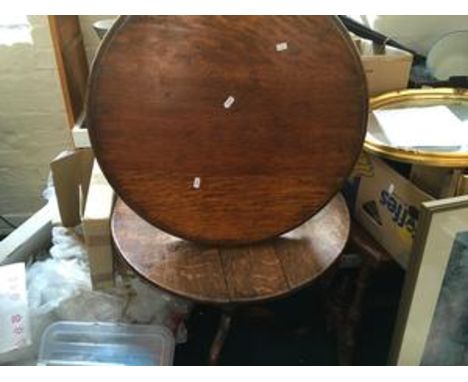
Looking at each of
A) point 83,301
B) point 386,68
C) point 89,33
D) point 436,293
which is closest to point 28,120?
point 89,33

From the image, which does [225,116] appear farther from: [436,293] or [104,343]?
[104,343]

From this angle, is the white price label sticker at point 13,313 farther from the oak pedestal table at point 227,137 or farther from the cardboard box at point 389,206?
the cardboard box at point 389,206

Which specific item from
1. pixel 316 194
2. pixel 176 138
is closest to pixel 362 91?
pixel 316 194

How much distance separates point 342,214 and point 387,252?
A: 0.16 m

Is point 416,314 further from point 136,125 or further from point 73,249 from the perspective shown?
Answer: point 73,249

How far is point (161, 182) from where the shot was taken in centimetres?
86

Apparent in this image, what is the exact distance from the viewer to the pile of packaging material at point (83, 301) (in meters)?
1.24

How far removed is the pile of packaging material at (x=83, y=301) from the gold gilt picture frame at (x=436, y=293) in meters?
0.55

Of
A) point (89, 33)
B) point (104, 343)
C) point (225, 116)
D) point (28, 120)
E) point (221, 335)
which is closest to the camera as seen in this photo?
point (225, 116)

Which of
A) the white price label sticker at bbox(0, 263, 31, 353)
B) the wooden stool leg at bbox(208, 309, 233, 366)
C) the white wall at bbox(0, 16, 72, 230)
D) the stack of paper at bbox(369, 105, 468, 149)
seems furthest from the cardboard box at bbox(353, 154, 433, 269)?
the white wall at bbox(0, 16, 72, 230)

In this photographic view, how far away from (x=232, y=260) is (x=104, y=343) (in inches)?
17.6

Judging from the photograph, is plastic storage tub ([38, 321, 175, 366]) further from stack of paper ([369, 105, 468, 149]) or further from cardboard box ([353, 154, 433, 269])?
stack of paper ([369, 105, 468, 149])

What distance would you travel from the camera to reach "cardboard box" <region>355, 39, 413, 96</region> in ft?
3.96

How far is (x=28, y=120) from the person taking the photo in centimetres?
166
